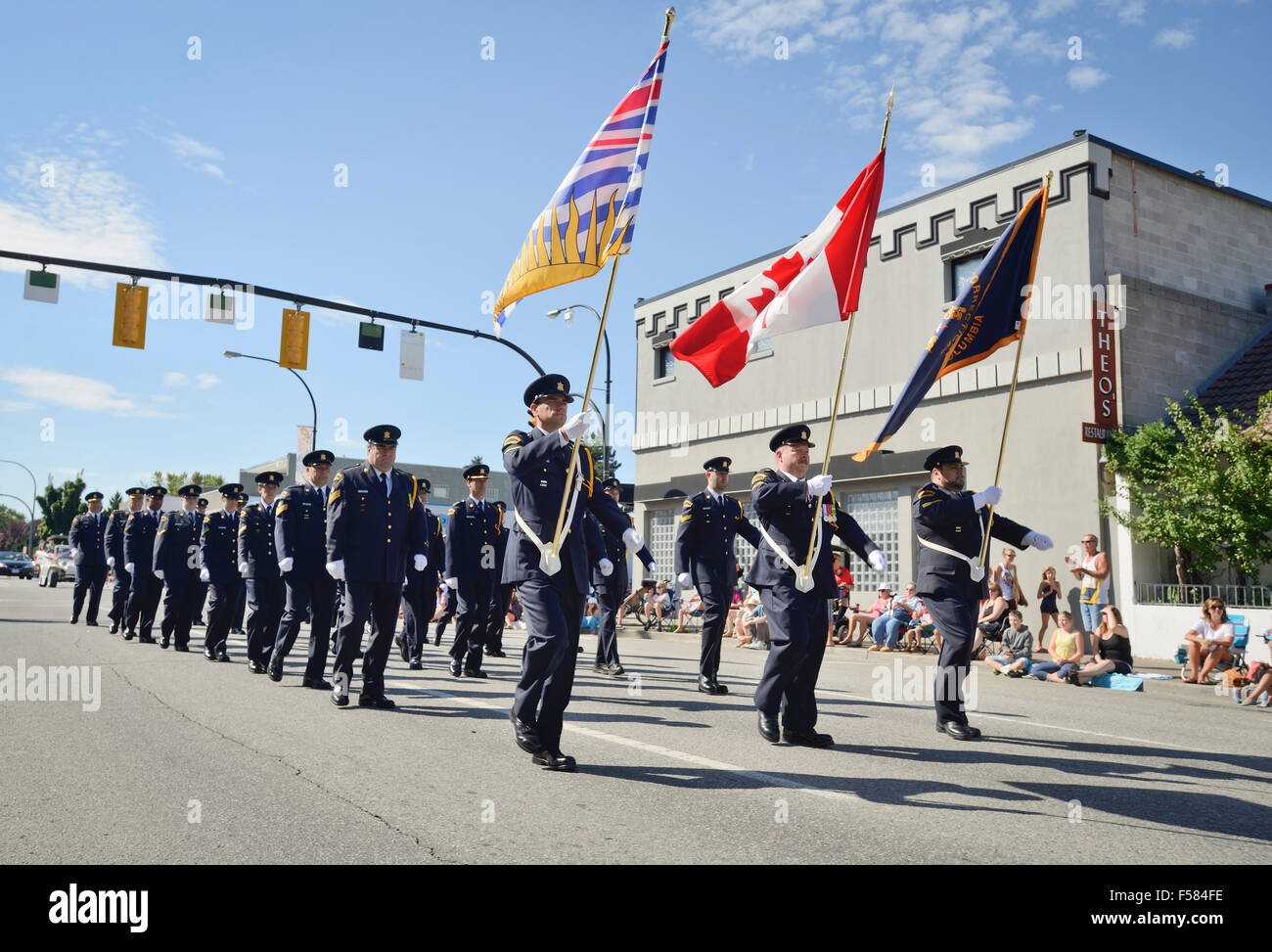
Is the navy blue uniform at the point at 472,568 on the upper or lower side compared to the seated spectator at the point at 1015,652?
upper

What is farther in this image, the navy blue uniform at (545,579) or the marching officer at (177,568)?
the marching officer at (177,568)

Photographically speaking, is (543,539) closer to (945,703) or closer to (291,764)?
(291,764)

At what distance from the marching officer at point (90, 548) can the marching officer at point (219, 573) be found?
16.1 ft

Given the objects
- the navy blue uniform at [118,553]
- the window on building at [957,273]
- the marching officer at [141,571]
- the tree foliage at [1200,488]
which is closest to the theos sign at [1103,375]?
the tree foliage at [1200,488]

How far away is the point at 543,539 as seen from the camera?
19.4 feet

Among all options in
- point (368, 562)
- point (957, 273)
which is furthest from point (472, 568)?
point (957, 273)

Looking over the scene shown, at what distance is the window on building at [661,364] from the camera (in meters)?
28.8

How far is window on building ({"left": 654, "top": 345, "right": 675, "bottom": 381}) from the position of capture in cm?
2877

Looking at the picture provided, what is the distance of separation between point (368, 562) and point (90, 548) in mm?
10828

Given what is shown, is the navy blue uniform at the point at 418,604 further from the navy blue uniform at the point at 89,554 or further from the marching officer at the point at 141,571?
the navy blue uniform at the point at 89,554

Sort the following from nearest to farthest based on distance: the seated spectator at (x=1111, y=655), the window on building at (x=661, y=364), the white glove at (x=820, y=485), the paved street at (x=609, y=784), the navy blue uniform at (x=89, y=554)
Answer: the paved street at (x=609, y=784)
the white glove at (x=820, y=485)
the seated spectator at (x=1111, y=655)
the navy blue uniform at (x=89, y=554)
the window on building at (x=661, y=364)

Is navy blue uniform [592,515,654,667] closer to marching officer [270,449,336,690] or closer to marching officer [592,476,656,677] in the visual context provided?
marching officer [592,476,656,677]

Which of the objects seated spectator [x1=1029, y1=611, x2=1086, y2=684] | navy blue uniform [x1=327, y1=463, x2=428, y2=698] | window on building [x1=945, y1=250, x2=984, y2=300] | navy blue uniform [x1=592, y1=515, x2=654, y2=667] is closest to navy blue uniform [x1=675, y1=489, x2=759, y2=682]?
navy blue uniform [x1=592, y1=515, x2=654, y2=667]

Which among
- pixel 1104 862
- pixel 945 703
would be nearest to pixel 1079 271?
pixel 945 703
